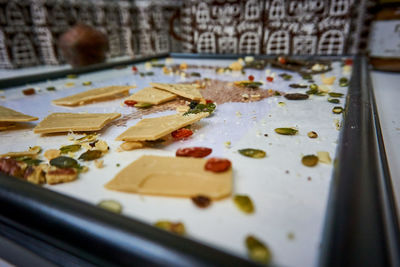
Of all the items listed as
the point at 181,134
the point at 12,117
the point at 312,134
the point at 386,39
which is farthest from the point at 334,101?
the point at 386,39

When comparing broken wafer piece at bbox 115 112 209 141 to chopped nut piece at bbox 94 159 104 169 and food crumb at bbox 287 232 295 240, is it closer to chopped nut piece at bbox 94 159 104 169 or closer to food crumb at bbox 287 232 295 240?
chopped nut piece at bbox 94 159 104 169

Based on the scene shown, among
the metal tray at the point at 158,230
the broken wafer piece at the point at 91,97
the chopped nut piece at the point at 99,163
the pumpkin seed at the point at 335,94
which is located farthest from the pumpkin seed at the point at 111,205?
the pumpkin seed at the point at 335,94

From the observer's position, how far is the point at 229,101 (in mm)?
1114

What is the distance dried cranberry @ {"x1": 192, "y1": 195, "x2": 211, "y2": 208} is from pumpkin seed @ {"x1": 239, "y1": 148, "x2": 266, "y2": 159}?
0.69 ft

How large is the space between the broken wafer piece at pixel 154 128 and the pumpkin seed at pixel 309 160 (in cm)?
32

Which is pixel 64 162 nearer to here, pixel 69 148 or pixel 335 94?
pixel 69 148

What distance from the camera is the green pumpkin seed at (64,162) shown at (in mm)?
607

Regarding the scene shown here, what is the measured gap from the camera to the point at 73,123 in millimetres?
814

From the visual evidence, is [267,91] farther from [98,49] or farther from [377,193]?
[98,49]

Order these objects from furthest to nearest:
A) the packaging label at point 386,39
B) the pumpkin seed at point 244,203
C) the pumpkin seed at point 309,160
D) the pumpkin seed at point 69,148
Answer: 1. the packaging label at point 386,39
2. the pumpkin seed at point 69,148
3. the pumpkin seed at point 309,160
4. the pumpkin seed at point 244,203

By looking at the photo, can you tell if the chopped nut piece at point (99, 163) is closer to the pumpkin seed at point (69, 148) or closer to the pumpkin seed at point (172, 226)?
the pumpkin seed at point (69, 148)

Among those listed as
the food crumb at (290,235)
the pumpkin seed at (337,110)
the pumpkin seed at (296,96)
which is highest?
the pumpkin seed at (296,96)

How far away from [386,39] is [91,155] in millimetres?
2285

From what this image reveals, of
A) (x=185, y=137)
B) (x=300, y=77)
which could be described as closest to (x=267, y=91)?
(x=300, y=77)
